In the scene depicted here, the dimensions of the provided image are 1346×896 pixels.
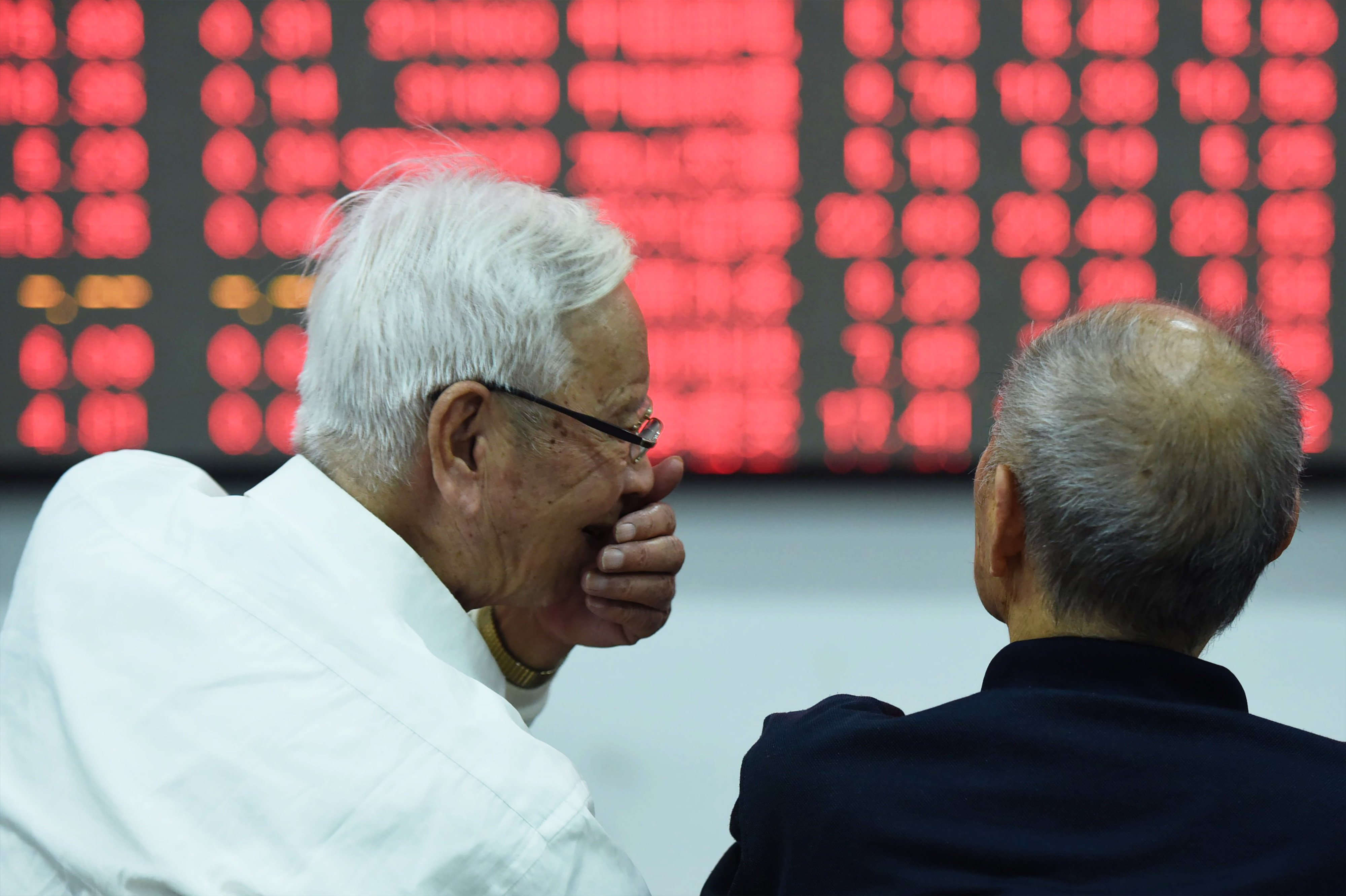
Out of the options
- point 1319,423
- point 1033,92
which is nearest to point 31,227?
point 1033,92

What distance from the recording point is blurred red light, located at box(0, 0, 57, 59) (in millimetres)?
1207

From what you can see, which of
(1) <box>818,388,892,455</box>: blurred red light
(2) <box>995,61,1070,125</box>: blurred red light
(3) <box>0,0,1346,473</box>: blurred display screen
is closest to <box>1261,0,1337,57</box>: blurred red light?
(3) <box>0,0,1346,473</box>: blurred display screen

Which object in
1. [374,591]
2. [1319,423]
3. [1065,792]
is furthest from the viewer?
[1319,423]

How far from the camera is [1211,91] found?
1.15 meters

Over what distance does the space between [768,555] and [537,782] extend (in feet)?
2.14

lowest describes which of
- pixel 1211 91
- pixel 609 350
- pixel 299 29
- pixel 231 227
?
pixel 609 350

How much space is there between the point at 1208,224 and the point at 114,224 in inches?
47.5

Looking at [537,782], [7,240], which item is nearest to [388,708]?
[537,782]

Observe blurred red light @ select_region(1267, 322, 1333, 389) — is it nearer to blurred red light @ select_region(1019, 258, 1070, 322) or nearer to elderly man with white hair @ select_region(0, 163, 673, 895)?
blurred red light @ select_region(1019, 258, 1070, 322)

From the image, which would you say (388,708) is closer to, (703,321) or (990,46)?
(703,321)

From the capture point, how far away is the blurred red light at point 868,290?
116 cm

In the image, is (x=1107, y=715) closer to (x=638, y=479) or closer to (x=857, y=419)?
(x=638, y=479)

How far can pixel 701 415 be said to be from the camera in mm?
1168

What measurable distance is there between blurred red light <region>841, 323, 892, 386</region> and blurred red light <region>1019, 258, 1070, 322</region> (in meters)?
0.15
